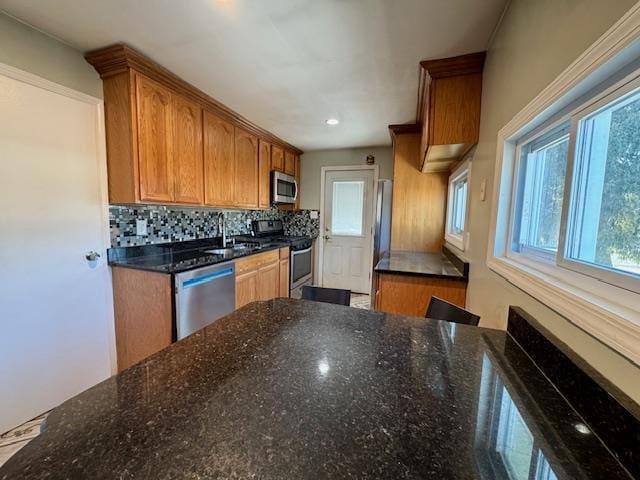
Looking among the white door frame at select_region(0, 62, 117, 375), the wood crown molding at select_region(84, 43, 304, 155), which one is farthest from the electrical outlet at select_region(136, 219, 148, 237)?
the wood crown molding at select_region(84, 43, 304, 155)

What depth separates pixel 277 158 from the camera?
357 cm

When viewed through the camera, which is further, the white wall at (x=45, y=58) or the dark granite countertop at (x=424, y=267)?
the dark granite countertop at (x=424, y=267)

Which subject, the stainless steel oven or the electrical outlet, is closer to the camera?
the electrical outlet

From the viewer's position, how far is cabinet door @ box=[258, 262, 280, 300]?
2.84 metres

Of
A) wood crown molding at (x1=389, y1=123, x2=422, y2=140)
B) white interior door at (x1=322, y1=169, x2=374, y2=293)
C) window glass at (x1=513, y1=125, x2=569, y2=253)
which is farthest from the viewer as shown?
white interior door at (x1=322, y1=169, x2=374, y2=293)

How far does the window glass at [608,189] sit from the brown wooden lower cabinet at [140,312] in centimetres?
203

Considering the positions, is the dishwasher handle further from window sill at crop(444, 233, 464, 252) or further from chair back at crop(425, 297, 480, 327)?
window sill at crop(444, 233, 464, 252)

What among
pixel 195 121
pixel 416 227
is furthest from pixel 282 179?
pixel 416 227

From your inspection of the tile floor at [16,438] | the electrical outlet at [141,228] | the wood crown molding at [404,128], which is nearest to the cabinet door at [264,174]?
the electrical outlet at [141,228]

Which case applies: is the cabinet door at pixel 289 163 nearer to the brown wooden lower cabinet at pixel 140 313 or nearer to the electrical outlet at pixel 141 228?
the electrical outlet at pixel 141 228

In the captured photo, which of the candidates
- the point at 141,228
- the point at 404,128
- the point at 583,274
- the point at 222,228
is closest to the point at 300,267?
the point at 222,228

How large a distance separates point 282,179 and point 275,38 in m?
2.10

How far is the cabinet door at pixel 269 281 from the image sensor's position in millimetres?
2843

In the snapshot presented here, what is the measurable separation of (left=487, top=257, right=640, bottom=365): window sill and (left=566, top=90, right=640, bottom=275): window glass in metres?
0.07
